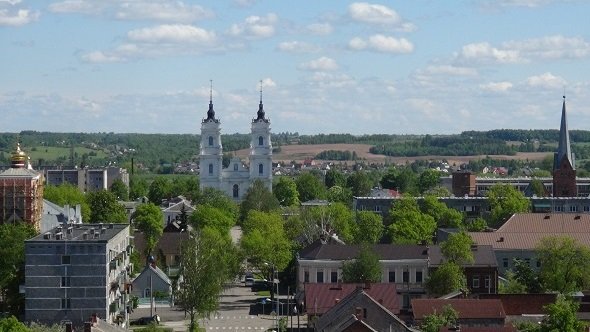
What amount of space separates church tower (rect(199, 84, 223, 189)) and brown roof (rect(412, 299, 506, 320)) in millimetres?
121716

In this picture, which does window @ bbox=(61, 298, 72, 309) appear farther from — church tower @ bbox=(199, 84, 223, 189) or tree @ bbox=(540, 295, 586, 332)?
church tower @ bbox=(199, 84, 223, 189)

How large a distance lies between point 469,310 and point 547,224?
3832cm

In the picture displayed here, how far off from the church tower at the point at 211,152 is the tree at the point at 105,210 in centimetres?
5083

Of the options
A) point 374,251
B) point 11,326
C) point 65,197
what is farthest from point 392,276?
point 65,197

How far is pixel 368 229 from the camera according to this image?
4786 inches

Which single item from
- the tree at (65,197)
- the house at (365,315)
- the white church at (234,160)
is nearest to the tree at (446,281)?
the house at (365,315)

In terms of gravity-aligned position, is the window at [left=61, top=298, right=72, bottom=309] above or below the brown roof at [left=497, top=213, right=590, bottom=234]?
below

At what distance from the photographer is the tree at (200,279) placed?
84.9m

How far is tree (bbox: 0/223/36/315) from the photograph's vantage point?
84.2 metres

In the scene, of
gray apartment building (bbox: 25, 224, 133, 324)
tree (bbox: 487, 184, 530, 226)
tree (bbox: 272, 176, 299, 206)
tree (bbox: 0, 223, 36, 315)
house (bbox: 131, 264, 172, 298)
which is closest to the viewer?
gray apartment building (bbox: 25, 224, 133, 324)

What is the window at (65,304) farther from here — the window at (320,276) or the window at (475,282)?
the window at (475,282)

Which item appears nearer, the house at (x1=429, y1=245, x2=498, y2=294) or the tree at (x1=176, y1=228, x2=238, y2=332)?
the tree at (x1=176, y1=228, x2=238, y2=332)

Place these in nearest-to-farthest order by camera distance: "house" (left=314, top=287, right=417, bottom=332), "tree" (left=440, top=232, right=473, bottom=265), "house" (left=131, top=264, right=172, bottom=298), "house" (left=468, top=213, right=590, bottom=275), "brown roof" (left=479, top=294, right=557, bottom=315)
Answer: "house" (left=314, top=287, right=417, bottom=332)
"brown roof" (left=479, top=294, right=557, bottom=315)
"tree" (left=440, top=232, right=473, bottom=265)
"house" (left=131, top=264, right=172, bottom=298)
"house" (left=468, top=213, right=590, bottom=275)

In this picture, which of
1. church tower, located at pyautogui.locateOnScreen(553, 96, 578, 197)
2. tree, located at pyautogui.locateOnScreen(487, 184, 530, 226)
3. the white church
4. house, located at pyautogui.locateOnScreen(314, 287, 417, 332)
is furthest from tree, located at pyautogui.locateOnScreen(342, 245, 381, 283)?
the white church
